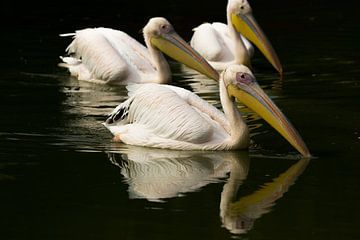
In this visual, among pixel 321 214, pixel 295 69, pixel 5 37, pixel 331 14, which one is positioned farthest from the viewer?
pixel 331 14

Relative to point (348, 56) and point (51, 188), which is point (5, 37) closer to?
point (348, 56)

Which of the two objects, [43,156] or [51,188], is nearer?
[51,188]

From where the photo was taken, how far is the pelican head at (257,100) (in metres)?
7.13

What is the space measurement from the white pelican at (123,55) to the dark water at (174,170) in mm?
182

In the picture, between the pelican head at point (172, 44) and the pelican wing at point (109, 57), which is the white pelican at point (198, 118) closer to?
the pelican head at point (172, 44)

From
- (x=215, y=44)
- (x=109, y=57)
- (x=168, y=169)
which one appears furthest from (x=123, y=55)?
(x=168, y=169)

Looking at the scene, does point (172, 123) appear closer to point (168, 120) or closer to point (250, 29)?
point (168, 120)

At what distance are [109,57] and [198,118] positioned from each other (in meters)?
3.61

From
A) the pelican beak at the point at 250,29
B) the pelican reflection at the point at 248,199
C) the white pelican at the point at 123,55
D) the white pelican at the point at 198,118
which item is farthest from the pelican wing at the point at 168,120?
the pelican beak at the point at 250,29

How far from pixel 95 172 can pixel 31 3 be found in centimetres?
1011

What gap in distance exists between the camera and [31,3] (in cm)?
1656

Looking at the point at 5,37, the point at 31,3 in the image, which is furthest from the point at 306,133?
the point at 31,3

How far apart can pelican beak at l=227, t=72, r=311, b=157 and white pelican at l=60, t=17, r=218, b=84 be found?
8.96 feet

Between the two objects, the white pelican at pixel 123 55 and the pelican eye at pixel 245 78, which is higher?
the pelican eye at pixel 245 78
